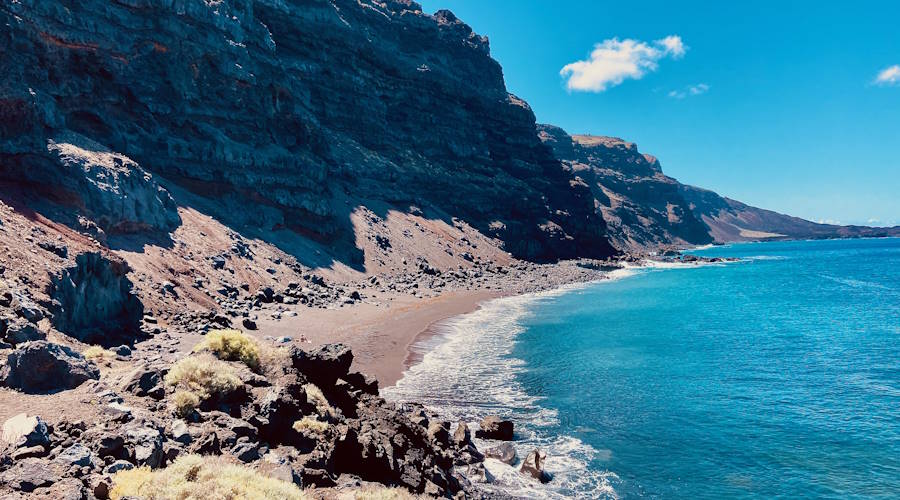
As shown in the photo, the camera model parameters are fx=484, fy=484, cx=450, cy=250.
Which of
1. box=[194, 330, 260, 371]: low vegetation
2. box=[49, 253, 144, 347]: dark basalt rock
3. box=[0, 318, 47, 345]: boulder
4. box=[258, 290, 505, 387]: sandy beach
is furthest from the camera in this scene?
box=[258, 290, 505, 387]: sandy beach

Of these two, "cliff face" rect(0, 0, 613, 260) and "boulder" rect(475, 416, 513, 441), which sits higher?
"cliff face" rect(0, 0, 613, 260)

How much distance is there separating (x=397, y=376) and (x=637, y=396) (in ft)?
39.6

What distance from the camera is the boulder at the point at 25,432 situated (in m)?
7.95

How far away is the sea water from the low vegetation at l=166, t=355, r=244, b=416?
844 centimetres

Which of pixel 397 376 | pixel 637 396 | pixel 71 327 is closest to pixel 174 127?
pixel 71 327

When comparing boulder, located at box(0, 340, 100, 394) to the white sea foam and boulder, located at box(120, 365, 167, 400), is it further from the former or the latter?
the white sea foam

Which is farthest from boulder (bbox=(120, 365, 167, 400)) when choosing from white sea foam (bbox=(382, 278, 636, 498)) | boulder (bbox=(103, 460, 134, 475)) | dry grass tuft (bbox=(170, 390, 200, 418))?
white sea foam (bbox=(382, 278, 636, 498))

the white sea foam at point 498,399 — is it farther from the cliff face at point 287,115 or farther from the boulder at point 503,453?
the cliff face at point 287,115

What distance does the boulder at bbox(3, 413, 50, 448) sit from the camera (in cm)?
795

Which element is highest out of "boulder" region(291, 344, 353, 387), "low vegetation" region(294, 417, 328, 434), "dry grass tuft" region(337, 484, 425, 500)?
"boulder" region(291, 344, 353, 387)

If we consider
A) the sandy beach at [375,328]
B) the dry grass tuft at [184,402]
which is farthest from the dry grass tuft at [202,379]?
the sandy beach at [375,328]

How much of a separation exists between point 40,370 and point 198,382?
122 inches

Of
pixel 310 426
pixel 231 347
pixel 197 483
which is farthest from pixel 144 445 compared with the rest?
pixel 231 347

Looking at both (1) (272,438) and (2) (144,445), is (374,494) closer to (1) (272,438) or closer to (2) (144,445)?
(1) (272,438)
